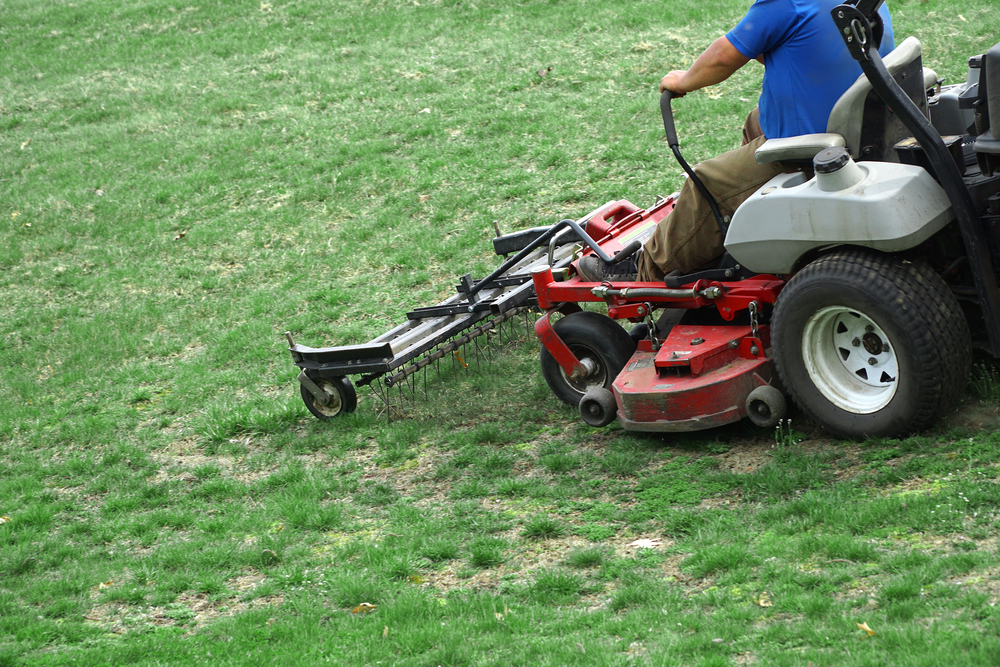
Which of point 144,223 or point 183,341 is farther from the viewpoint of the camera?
point 144,223

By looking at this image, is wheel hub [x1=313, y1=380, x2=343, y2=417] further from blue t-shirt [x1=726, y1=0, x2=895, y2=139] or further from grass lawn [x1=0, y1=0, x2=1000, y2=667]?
blue t-shirt [x1=726, y1=0, x2=895, y2=139]

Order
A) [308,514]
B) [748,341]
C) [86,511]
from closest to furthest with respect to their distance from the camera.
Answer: [748,341] → [308,514] → [86,511]

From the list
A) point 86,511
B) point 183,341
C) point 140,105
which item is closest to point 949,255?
point 86,511

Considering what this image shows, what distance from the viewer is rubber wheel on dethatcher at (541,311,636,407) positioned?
581 cm

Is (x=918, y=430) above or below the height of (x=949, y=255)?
below

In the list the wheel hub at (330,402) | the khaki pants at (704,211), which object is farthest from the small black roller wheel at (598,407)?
the wheel hub at (330,402)

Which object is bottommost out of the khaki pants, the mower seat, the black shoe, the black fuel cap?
the black shoe

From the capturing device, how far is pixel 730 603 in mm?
3738

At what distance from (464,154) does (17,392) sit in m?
5.16

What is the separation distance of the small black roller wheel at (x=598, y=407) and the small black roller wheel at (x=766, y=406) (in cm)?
84

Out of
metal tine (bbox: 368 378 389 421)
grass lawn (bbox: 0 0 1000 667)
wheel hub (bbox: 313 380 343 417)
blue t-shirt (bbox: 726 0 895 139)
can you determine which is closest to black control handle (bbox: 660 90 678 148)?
blue t-shirt (bbox: 726 0 895 139)

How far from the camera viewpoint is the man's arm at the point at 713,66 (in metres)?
4.79

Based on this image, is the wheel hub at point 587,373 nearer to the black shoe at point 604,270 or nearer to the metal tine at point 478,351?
the black shoe at point 604,270

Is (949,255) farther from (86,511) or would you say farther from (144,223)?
(144,223)
